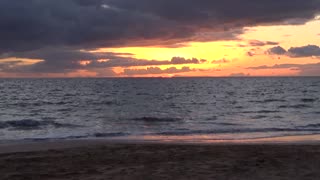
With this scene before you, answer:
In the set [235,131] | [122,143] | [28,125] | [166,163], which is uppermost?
[166,163]

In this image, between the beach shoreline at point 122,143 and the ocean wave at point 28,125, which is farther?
the ocean wave at point 28,125

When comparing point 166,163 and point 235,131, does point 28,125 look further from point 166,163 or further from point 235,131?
point 166,163

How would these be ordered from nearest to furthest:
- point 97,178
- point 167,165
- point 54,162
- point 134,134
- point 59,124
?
point 97,178 → point 167,165 → point 54,162 → point 134,134 → point 59,124

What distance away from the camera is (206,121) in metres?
35.4

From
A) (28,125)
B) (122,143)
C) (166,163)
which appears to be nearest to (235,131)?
(122,143)

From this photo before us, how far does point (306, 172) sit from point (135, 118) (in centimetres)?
2595

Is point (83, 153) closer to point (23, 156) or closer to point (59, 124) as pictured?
point (23, 156)

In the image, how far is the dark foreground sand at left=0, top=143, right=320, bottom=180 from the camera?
11781 millimetres

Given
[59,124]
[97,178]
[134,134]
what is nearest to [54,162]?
[97,178]

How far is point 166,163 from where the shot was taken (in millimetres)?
13680

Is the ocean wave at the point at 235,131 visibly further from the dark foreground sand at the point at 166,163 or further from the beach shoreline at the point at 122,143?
the dark foreground sand at the point at 166,163

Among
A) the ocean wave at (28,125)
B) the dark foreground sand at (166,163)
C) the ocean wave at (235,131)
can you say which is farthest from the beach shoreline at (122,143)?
the ocean wave at (28,125)

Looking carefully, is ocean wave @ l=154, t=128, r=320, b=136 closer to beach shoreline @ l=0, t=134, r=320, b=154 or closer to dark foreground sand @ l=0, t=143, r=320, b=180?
beach shoreline @ l=0, t=134, r=320, b=154

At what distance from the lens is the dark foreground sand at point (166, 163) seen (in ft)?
38.7
